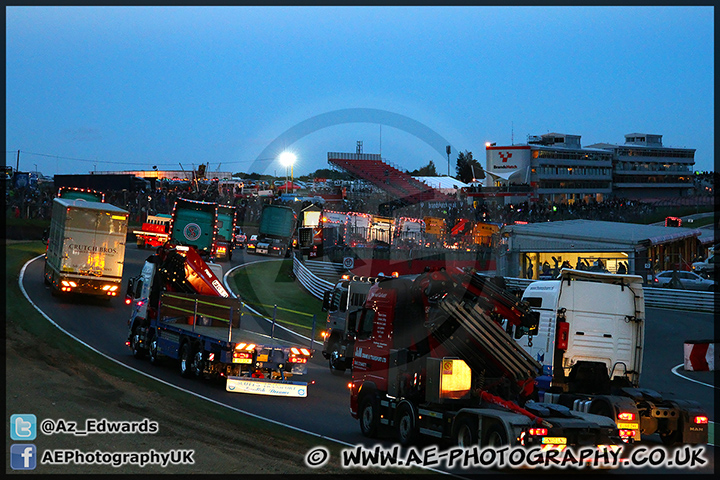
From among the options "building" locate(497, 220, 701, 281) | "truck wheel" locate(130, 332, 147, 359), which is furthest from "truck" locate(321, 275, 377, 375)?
"building" locate(497, 220, 701, 281)

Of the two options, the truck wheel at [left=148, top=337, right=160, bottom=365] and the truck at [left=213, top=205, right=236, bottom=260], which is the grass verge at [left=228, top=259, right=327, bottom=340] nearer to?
the truck at [left=213, top=205, right=236, bottom=260]

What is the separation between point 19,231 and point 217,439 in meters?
46.7

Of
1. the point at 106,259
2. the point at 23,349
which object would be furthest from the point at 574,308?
the point at 106,259

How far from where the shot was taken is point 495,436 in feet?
37.0

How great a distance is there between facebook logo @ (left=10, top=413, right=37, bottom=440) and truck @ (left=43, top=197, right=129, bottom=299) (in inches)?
727

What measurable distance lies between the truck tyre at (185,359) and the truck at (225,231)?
29.0 m

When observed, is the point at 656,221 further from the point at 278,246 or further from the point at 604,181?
the point at 604,181

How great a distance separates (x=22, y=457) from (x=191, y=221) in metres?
33.2

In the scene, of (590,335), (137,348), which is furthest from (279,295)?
(590,335)

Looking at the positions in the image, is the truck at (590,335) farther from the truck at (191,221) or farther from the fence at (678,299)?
the truck at (191,221)

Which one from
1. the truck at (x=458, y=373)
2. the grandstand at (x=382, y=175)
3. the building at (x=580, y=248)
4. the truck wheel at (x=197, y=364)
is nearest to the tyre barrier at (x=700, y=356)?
the building at (x=580, y=248)

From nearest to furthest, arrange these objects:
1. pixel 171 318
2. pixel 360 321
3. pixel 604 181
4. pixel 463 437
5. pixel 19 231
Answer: pixel 463 437 → pixel 360 321 → pixel 171 318 → pixel 19 231 → pixel 604 181

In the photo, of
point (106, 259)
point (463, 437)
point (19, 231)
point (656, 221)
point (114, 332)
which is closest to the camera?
point (463, 437)

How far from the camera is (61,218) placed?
30672 mm
